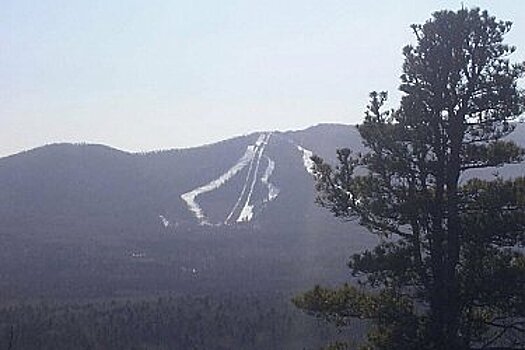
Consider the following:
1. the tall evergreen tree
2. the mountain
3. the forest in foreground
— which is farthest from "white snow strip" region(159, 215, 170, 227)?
the tall evergreen tree

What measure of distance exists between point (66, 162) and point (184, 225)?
56.1 meters

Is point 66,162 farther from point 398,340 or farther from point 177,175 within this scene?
point 398,340

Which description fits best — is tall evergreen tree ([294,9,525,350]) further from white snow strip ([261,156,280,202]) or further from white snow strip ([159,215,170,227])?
white snow strip ([261,156,280,202])

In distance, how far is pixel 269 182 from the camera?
174 metres

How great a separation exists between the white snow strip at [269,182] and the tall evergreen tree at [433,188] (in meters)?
146

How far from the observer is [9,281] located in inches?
3900

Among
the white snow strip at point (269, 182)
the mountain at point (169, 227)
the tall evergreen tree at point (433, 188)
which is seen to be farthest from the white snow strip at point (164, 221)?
the tall evergreen tree at point (433, 188)

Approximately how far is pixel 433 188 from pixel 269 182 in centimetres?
15940

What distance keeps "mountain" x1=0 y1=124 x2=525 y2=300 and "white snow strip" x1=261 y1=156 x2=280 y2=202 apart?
354 mm

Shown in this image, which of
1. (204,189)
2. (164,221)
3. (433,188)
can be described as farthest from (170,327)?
(204,189)

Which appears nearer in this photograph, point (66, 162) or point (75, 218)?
point (75, 218)

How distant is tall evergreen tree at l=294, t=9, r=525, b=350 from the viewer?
14.1m

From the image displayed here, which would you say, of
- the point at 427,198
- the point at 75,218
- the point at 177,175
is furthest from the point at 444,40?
the point at 177,175

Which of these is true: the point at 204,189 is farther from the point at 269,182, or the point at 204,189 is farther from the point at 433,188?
the point at 433,188
